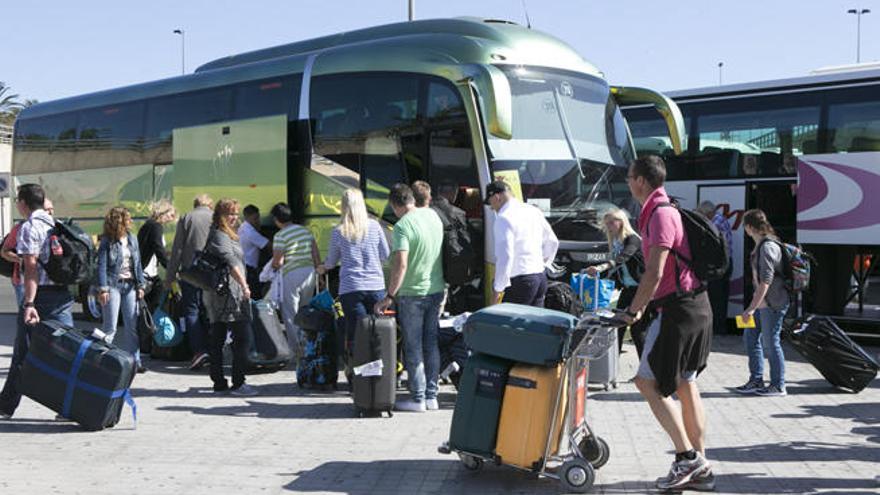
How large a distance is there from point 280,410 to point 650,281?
4002 millimetres

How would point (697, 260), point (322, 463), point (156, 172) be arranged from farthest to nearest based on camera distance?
point (156, 172) < point (322, 463) < point (697, 260)

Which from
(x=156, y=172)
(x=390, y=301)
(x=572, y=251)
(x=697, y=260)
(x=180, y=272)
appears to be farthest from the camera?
(x=156, y=172)

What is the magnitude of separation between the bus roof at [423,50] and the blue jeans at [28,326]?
513 cm

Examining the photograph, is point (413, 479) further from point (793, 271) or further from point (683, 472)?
point (793, 271)

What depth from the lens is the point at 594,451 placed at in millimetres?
6238

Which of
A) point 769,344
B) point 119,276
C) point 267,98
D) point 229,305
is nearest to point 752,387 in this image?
point 769,344

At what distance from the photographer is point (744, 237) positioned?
15.1 metres

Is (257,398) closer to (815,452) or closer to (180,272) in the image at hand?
(180,272)

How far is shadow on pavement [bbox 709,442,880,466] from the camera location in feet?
22.0

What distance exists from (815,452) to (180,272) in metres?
5.91

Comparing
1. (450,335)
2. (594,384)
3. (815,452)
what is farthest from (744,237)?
(815,452)

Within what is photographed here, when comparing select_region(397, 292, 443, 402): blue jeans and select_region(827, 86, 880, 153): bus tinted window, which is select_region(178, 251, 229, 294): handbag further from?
select_region(827, 86, 880, 153): bus tinted window

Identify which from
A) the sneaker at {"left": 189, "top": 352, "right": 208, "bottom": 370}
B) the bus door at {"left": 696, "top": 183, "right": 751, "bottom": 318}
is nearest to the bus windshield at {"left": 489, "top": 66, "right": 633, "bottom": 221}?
the bus door at {"left": 696, "top": 183, "right": 751, "bottom": 318}

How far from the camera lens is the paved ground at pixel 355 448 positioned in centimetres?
602
